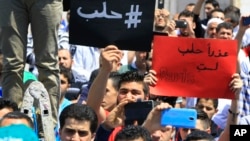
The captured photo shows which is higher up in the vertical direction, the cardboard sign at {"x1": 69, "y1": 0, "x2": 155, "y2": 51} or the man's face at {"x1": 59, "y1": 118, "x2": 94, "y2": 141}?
the cardboard sign at {"x1": 69, "y1": 0, "x2": 155, "y2": 51}

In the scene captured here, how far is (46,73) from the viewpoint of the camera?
27.5 ft

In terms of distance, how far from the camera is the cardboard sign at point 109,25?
829 centimetres

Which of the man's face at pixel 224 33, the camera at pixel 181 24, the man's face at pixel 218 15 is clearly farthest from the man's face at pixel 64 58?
the man's face at pixel 218 15

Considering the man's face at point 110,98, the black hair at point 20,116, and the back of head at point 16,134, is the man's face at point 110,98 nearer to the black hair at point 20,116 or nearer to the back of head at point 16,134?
the black hair at point 20,116

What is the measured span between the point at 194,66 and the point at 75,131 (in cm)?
113

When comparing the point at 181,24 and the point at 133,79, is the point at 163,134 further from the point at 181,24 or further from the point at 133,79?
the point at 181,24

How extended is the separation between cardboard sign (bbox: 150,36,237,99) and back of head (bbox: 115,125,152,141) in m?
0.78

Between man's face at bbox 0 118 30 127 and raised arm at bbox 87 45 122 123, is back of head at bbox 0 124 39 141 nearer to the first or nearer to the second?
man's face at bbox 0 118 30 127

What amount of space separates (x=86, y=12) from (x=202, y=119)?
60.3 inches

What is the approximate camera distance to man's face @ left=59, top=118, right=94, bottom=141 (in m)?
7.77

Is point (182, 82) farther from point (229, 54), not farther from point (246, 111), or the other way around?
point (246, 111)

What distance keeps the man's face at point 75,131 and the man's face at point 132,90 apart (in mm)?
1135

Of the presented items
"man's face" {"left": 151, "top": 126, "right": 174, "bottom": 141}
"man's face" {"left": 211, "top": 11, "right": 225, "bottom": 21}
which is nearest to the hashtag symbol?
"man's face" {"left": 151, "top": 126, "right": 174, "bottom": 141}

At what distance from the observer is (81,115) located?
7.91 m
